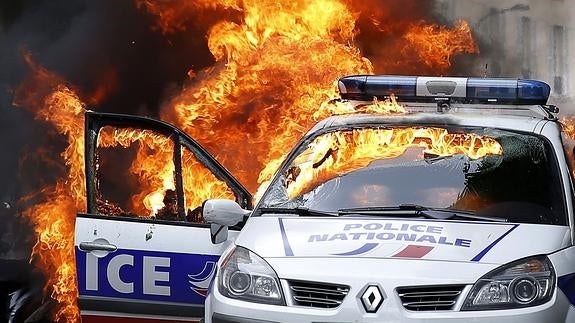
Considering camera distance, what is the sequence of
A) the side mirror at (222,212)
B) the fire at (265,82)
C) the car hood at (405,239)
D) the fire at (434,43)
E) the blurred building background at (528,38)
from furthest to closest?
the blurred building background at (528,38) → the fire at (434,43) → the fire at (265,82) → the side mirror at (222,212) → the car hood at (405,239)

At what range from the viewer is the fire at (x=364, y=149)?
475cm

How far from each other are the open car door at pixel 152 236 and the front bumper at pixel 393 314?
0.95m

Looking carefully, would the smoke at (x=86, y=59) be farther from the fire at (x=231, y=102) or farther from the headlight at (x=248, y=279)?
the headlight at (x=248, y=279)


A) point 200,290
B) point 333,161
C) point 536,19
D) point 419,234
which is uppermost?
point 536,19

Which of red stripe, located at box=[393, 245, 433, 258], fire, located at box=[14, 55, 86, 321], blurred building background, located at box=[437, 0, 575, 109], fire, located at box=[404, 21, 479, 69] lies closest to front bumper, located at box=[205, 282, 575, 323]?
red stripe, located at box=[393, 245, 433, 258]

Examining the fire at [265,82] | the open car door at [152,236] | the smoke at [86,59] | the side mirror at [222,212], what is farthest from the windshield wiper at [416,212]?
the smoke at [86,59]

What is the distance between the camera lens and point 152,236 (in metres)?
4.97

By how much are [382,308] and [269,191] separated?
132 centimetres

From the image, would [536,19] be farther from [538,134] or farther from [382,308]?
[382,308]

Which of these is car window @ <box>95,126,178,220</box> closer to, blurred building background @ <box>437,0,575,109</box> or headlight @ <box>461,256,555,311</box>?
headlight @ <box>461,256,555,311</box>

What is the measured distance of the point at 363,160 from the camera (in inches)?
189

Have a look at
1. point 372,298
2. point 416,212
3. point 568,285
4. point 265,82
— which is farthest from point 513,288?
point 265,82

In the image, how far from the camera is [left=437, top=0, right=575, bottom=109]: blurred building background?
15211mm

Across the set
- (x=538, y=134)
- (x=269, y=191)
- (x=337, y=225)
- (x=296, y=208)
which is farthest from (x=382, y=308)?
(x=538, y=134)
